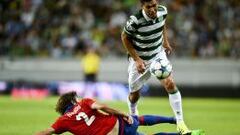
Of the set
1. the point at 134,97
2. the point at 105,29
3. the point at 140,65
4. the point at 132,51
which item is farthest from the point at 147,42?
the point at 105,29

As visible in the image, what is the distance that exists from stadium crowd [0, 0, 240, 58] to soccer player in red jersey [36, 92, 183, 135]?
58.2 ft

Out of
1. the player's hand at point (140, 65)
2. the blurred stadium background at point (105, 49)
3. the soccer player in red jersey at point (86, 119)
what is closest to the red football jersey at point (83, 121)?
the soccer player in red jersey at point (86, 119)

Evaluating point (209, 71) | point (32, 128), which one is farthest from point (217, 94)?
point (32, 128)

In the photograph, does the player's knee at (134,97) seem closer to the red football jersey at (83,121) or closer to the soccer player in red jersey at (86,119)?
the soccer player in red jersey at (86,119)

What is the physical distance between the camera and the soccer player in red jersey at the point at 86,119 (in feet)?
35.5

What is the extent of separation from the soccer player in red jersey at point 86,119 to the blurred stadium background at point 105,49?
689 inches

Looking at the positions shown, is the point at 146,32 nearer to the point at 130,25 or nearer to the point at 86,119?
the point at 130,25

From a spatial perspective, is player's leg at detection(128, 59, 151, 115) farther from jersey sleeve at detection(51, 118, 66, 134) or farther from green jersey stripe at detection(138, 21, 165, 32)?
jersey sleeve at detection(51, 118, 66, 134)

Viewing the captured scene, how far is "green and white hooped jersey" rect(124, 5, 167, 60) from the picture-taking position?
13.0 metres

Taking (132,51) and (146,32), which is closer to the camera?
(146,32)

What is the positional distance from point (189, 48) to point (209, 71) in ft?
4.14

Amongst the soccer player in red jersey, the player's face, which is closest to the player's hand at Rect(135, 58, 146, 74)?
the player's face

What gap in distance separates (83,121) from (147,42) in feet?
9.56

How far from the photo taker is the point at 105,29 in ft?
98.9
